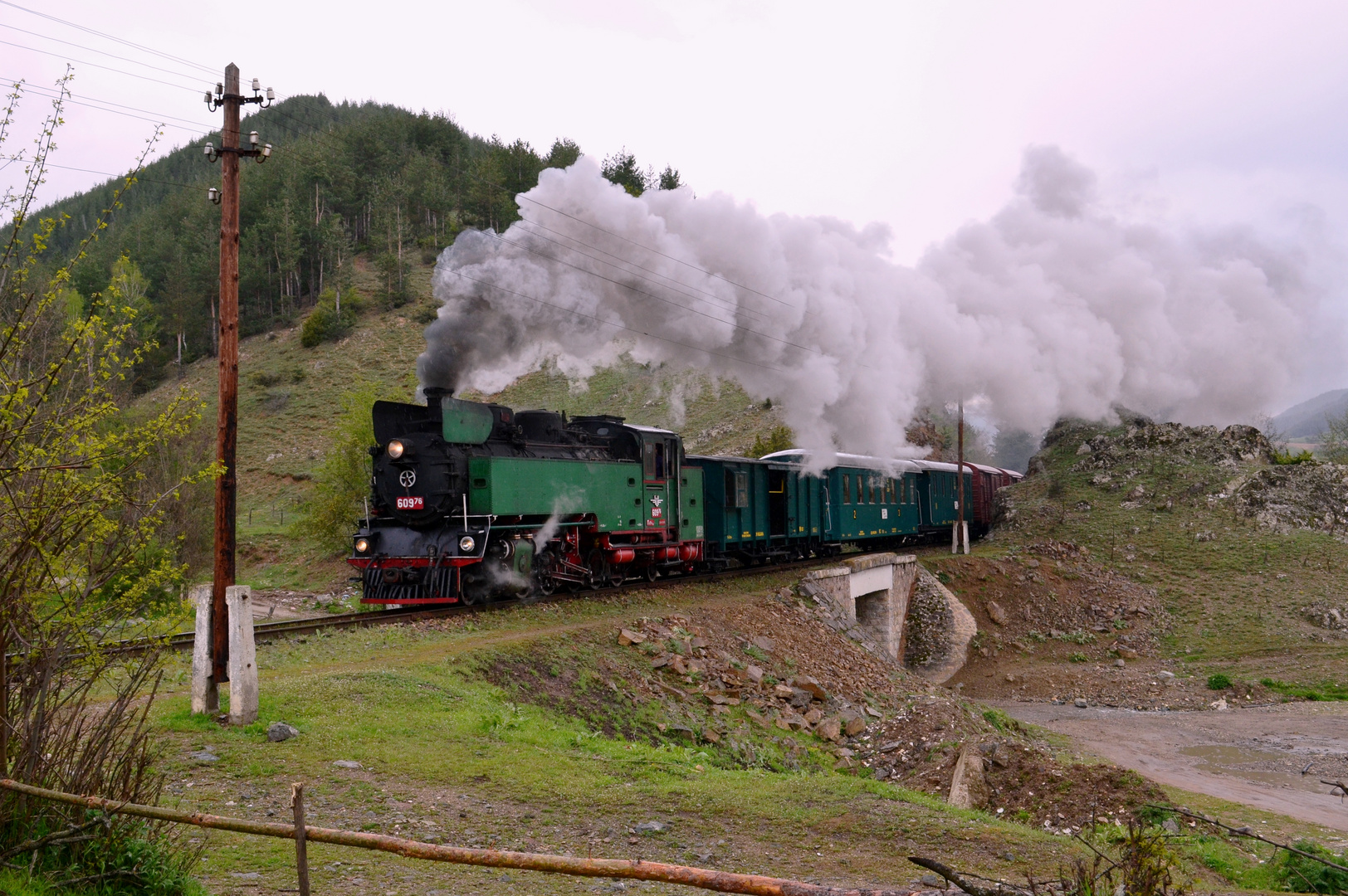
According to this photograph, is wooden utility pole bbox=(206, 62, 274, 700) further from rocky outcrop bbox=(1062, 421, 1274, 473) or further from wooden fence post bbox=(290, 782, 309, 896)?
rocky outcrop bbox=(1062, 421, 1274, 473)

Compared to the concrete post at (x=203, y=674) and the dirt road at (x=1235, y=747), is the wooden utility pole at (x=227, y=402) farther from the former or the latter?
the dirt road at (x=1235, y=747)

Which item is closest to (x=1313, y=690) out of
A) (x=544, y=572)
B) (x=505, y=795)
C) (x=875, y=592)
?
(x=875, y=592)

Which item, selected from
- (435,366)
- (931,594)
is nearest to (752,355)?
(435,366)

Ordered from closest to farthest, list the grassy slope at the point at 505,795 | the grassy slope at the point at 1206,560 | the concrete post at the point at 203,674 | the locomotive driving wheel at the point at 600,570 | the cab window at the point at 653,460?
the grassy slope at the point at 505,795
the concrete post at the point at 203,674
the locomotive driving wheel at the point at 600,570
the cab window at the point at 653,460
the grassy slope at the point at 1206,560

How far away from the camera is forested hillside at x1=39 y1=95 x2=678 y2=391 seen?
2640 inches

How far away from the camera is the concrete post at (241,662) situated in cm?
880

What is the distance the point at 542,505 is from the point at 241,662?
28.0 ft

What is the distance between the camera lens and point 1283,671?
78.5ft

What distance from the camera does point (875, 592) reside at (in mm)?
25984

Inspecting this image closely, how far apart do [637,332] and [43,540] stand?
636 inches

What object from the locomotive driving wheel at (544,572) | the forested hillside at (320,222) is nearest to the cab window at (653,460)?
the locomotive driving wheel at (544,572)

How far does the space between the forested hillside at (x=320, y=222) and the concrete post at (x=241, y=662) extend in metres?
56.2

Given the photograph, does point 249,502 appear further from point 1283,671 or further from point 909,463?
point 1283,671

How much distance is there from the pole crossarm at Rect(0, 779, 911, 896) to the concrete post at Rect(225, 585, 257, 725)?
445 cm
